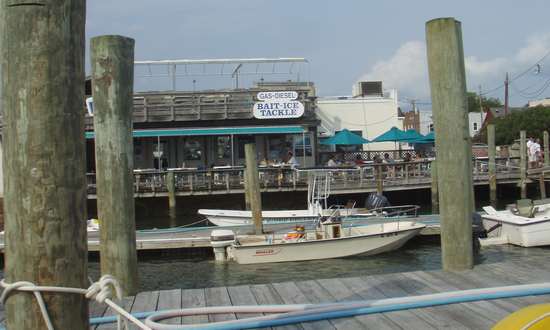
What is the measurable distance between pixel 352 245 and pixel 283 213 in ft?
16.6

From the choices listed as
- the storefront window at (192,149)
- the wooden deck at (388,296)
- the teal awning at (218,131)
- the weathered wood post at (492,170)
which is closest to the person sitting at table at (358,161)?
the teal awning at (218,131)

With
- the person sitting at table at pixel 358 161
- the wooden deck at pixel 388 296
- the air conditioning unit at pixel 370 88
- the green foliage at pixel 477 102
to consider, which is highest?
the green foliage at pixel 477 102

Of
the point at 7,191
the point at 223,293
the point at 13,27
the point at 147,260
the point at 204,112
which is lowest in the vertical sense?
the point at 147,260

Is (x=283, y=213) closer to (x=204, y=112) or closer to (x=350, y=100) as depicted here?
(x=204, y=112)

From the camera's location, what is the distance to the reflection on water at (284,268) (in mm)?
Result: 13555

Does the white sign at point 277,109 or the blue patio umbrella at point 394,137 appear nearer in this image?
the blue patio umbrella at point 394,137

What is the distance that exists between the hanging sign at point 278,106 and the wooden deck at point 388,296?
2397 cm

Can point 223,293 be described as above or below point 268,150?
below

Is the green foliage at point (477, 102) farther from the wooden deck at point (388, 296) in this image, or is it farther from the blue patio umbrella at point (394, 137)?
the wooden deck at point (388, 296)

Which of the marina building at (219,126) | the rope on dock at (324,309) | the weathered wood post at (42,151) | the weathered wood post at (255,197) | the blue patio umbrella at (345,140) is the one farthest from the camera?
the marina building at (219,126)

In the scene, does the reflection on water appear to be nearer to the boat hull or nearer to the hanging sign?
the boat hull

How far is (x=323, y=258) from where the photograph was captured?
589 inches

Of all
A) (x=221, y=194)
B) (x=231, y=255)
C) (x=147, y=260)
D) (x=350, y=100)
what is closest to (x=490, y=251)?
(x=231, y=255)

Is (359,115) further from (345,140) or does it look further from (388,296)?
(388,296)
